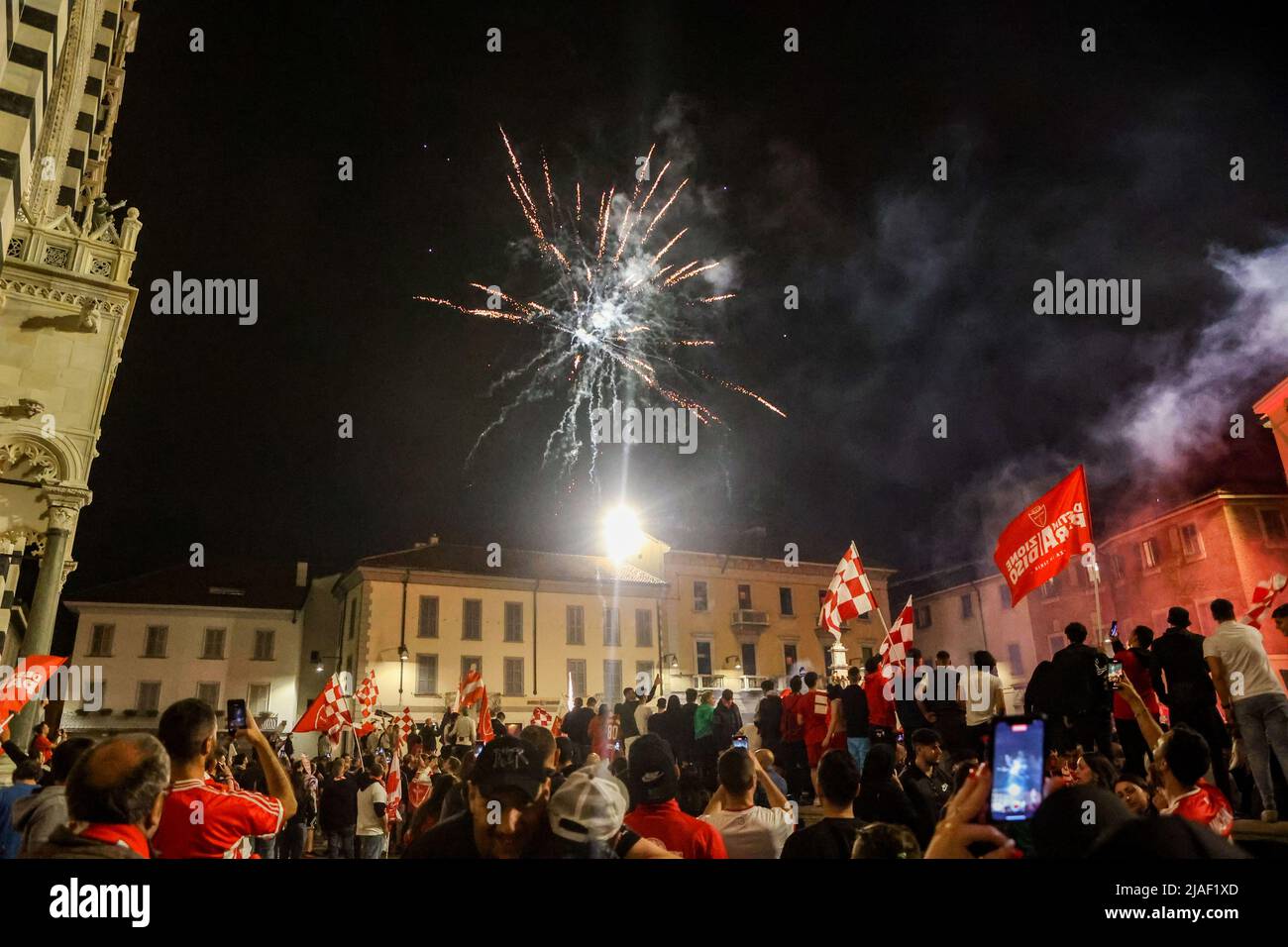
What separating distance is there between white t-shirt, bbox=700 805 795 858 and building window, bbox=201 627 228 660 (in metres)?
44.4

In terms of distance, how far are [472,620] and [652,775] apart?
39030mm

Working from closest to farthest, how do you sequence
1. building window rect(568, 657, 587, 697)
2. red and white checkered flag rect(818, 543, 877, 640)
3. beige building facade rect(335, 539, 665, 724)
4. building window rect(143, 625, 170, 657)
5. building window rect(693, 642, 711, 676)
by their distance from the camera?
1. red and white checkered flag rect(818, 543, 877, 640)
2. beige building facade rect(335, 539, 665, 724)
3. building window rect(143, 625, 170, 657)
4. building window rect(568, 657, 587, 697)
5. building window rect(693, 642, 711, 676)

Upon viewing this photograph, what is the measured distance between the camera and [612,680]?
44469 millimetres

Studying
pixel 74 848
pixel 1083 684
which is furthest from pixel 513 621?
pixel 74 848

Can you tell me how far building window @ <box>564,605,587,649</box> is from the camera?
1740 inches

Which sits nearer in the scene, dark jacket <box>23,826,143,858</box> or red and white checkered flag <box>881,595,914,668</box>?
dark jacket <box>23,826,143,858</box>

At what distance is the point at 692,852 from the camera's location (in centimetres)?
424

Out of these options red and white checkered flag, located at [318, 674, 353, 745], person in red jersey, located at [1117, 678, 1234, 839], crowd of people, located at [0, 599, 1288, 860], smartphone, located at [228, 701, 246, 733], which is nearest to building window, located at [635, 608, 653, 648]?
red and white checkered flag, located at [318, 674, 353, 745]

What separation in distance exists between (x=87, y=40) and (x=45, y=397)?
8.16 meters

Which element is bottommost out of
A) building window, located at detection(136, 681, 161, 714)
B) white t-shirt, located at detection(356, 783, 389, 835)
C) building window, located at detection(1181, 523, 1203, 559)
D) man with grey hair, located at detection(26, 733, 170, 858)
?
white t-shirt, located at detection(356, 783, 389, 835)

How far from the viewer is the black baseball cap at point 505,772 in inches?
132

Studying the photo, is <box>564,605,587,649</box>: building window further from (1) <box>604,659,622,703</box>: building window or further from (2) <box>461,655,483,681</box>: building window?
A: (2) <box>461,655,483,681</box>: building window
